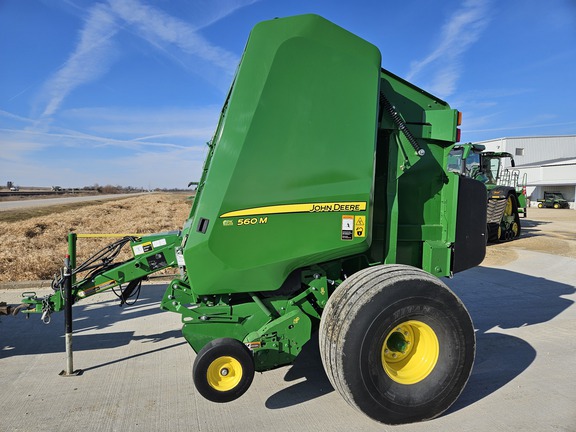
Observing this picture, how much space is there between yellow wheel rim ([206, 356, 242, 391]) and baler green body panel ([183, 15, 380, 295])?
0.50 metres

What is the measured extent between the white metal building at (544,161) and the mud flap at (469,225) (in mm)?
41230

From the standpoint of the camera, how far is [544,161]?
4881cm

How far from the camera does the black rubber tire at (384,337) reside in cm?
263

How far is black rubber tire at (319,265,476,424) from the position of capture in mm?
2631

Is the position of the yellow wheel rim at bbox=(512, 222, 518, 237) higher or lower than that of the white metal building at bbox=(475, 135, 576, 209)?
lower

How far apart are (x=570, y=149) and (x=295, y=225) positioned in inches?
2511

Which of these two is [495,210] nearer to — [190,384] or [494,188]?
[494,188]

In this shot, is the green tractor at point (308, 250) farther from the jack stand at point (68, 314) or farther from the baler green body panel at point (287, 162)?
the jack stand at point (68, 314)

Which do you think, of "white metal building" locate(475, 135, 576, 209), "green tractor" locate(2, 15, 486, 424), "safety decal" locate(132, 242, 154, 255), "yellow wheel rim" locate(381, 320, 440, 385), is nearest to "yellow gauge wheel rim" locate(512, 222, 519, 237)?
"green tractor" locate(2, 15, 486, 424)

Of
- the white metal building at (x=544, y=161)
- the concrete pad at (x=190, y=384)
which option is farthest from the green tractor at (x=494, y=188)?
the white metal building at (x=544, y=161)

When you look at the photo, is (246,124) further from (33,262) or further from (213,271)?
(33,262)

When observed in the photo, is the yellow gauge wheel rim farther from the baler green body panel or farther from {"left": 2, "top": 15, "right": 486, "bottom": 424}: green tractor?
the baler green body panel

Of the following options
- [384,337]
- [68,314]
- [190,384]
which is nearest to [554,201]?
[384,337]

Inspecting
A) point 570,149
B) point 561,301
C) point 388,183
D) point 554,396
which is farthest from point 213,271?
point 570,149
